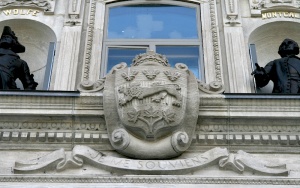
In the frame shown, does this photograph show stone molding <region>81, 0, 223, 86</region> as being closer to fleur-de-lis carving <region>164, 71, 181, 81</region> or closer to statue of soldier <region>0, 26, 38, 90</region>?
statue of soldier <region>0, 26, 38, 90</region>

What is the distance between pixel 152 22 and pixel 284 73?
292 cm

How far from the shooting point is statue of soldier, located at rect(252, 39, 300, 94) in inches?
417

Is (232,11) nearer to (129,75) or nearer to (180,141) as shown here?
(129,75)

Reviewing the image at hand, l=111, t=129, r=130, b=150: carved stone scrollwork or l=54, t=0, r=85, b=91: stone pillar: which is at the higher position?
l=54, t=0, r=85, b=91: stone pillar

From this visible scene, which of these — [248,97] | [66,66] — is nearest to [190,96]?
[248,97]

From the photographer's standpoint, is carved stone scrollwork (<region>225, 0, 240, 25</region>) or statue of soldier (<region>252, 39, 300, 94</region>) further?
carved stone scrollwork (<region>225, 0, 240, 25</region>)

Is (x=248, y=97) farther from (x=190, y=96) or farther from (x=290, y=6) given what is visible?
(x=290, y=6)

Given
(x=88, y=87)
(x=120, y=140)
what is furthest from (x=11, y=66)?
(x=120, y=140)

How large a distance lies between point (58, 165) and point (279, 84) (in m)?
3.92

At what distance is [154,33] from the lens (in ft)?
40.4

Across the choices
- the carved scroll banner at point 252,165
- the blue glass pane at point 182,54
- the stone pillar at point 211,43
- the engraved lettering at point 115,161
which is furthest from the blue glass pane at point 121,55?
the carved scroll banner at point 252,165

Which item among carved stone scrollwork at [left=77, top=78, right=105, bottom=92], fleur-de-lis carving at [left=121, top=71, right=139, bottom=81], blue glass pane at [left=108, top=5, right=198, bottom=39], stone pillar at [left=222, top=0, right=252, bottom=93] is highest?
blue glass pane at [left=108, top=5, right=198, bottom=39]

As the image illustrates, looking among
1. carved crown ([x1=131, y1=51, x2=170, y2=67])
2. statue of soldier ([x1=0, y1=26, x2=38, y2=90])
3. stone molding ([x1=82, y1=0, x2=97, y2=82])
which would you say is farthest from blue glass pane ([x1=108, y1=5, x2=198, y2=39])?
carved crown ([x1=131, y1=51, x2=170, y2=67])

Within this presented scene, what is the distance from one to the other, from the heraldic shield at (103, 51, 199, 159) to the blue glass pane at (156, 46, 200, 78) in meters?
1.96
